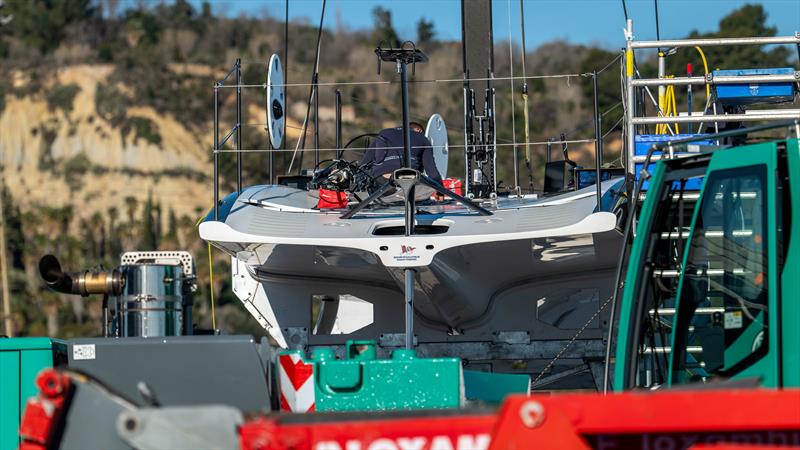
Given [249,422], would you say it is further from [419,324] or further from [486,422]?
[419,324]

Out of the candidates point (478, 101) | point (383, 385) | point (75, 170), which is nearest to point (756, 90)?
point (478, 101)

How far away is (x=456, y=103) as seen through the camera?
67750mm

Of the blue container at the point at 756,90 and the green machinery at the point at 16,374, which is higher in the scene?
the blue container at the point at 756,90

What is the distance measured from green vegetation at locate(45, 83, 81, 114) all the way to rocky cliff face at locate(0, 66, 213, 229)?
Result: 5 cm

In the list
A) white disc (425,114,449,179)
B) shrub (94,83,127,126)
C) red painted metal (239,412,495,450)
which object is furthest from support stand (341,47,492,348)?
shrub (94,83,127,126)

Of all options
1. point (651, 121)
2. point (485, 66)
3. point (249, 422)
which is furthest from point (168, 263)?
point (485, 66)

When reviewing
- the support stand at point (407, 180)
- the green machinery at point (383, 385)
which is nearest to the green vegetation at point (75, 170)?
the support stand at point (407, 180)

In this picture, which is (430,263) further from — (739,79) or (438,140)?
(438,140)

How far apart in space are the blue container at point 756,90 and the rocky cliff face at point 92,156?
50.4 meters

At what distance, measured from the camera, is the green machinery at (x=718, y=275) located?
17.0 ft

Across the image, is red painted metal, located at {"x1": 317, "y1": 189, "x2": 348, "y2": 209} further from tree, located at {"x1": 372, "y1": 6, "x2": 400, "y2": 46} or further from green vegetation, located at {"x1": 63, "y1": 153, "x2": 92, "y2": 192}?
green vegetation, located at {"x1": 63, "y1": 153, "x2": 92, "y2": 192}

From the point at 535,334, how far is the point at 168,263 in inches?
150

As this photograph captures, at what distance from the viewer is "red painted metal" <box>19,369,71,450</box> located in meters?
4.68

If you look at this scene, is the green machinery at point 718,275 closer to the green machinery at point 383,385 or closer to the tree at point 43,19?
the green machinery at point 383,385
